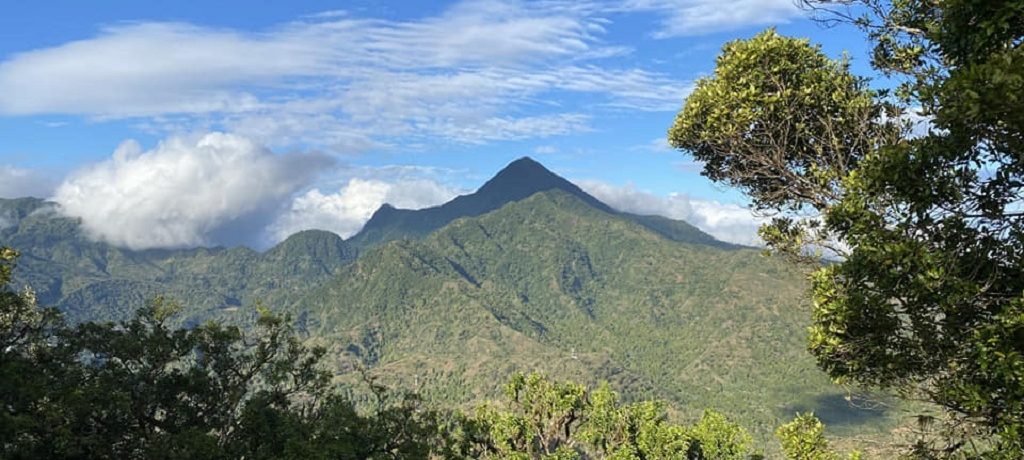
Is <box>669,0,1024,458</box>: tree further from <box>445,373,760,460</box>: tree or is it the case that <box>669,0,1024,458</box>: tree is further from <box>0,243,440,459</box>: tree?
<box>0,243,440,459</box>: tree

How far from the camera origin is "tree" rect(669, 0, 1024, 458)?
255 inches

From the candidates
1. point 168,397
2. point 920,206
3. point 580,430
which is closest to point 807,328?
point 920,206

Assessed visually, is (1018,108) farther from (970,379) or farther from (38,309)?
(38,309)

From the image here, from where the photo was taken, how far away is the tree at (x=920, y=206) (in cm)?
648

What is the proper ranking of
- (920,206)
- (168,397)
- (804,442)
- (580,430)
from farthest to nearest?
(580,430) → (168,397) → (804,442) → (920,206)

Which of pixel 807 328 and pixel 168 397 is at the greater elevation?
pixel 807 328

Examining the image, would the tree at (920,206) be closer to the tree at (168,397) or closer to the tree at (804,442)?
the tree at (804,442)

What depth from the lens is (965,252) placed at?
24.6 ft

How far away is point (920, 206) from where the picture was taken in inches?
293

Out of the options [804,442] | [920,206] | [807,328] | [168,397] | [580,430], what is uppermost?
[920,206]

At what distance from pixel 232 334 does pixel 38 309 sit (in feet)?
24.9

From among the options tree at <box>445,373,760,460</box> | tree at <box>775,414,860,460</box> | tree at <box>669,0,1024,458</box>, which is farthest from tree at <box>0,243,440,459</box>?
tree at <box>669,0,1024,458</box>

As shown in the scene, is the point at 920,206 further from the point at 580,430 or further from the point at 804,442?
the point at 580,430

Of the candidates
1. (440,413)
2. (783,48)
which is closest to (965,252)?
(783,48)
